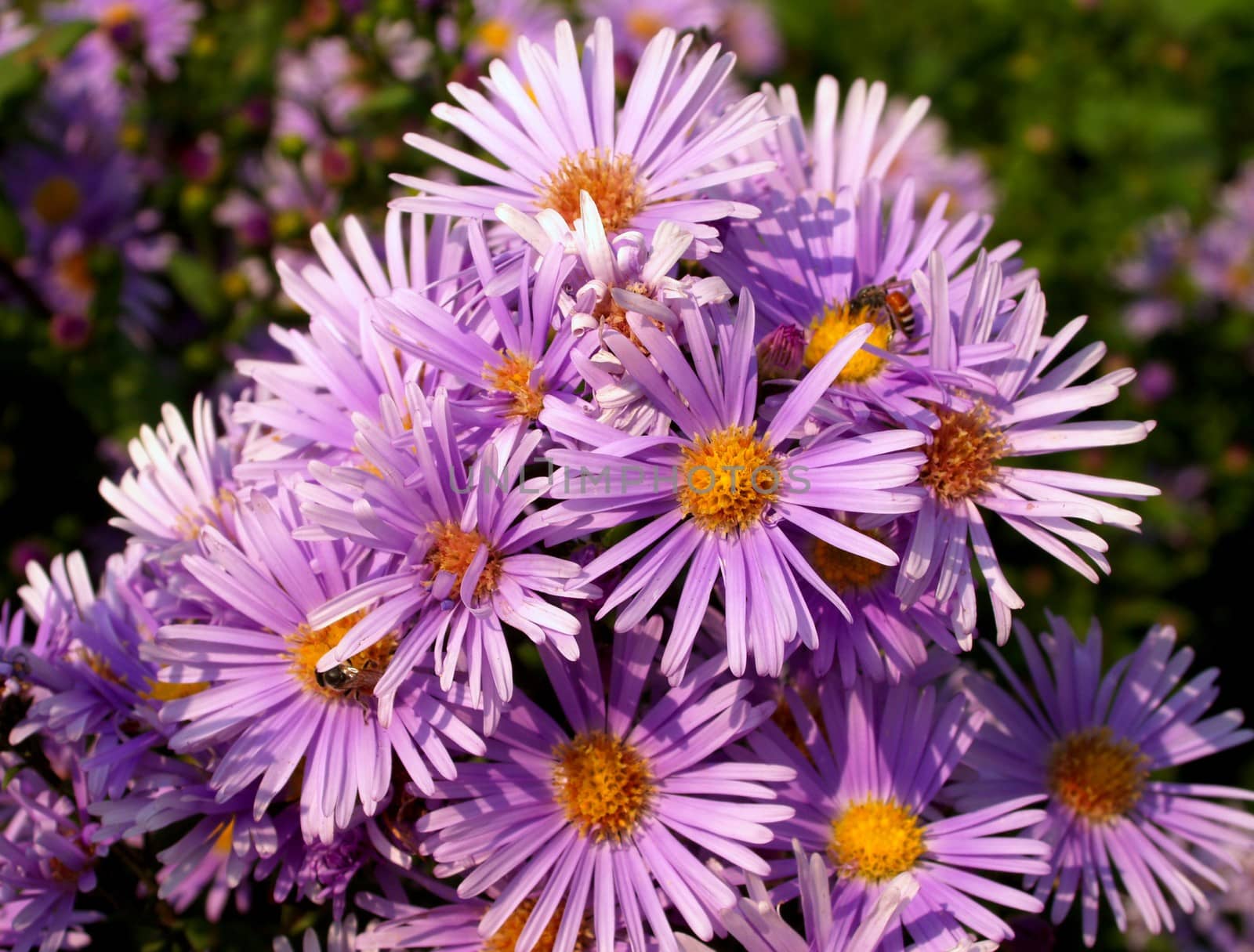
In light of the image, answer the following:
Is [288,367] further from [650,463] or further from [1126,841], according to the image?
[1126,841]

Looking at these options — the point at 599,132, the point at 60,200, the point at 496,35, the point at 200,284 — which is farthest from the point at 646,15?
the point at 599,132

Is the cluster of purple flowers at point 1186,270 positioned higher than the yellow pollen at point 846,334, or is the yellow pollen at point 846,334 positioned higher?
the cluster of purple flowers at point 1186,270

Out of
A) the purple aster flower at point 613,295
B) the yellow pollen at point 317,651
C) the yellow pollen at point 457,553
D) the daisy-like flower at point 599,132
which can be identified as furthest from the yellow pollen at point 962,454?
the yellow pollen at point 317,651

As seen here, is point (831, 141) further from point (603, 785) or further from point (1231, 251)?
point (1231, 251)

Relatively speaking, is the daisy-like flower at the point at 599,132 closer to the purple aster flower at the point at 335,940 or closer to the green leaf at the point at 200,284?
the purple aster flower at the point at 335,940

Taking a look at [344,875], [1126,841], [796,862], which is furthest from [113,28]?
[1126,841]
